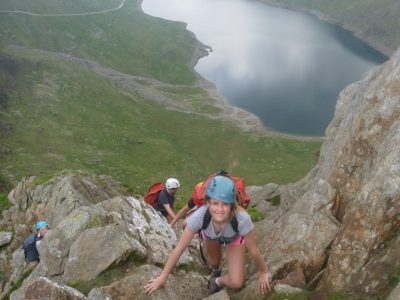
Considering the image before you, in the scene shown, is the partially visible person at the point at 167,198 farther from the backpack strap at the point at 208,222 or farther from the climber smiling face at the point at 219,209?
the climber smiling face at the point at 219,209

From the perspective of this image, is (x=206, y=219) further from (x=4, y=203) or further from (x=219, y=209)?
(x=4, y=203)

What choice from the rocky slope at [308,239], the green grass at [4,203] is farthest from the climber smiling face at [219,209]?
the green grass at [4,203]

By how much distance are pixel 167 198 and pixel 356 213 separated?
1082 centimetres

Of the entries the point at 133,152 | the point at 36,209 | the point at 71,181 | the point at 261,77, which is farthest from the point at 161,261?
the point at 261,77

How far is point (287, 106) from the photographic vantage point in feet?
551

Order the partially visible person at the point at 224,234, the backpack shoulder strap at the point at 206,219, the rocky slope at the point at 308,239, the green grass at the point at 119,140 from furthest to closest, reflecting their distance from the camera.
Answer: the green grass at the point at 119,140
the rocky slope at the point at 308,239
the backpack shoulder strap at the point at 206,219
the partially visible person at the point at 224,234

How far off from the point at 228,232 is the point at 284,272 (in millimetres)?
3220

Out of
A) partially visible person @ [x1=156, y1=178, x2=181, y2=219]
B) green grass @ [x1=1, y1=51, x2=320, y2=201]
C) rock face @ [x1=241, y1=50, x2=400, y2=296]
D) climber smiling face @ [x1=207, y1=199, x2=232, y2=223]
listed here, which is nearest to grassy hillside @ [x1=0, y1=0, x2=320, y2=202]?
green grass @ [x1=1, y1=51, x2=320, y2=201]

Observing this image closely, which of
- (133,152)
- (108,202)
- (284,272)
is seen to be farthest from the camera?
(133,152)

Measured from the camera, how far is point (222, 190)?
1159 cm

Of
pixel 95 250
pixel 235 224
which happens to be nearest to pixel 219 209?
pixel 235 224

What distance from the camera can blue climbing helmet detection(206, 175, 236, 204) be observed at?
37.9ft

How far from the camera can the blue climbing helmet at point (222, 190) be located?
1156cm

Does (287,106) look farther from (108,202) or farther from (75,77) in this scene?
(108,202)
